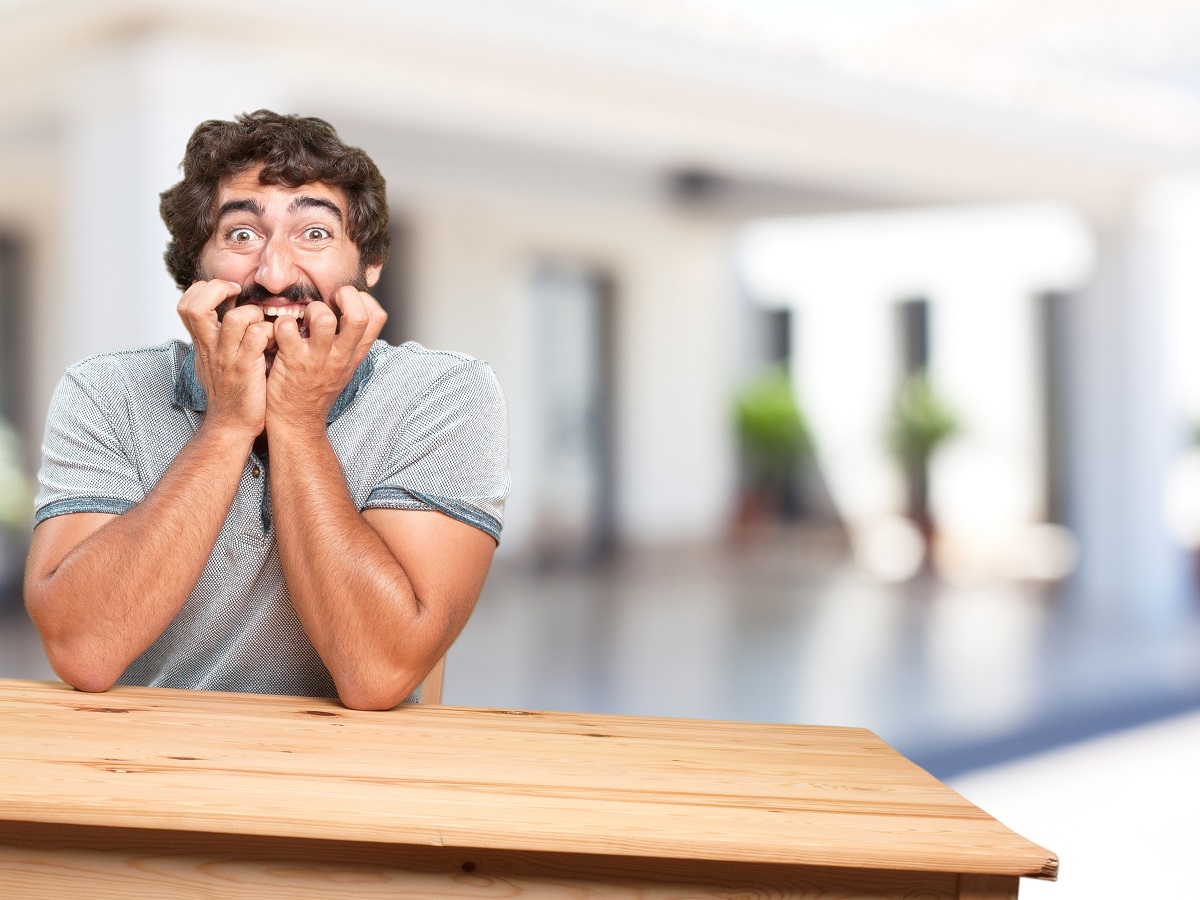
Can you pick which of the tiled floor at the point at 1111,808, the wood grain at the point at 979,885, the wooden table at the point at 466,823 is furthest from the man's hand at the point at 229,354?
the tiled floor at the point at 1111,808

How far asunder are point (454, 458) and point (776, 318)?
1234cm

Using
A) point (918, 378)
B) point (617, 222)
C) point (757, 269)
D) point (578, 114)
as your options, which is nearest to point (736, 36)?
point (578, 114)

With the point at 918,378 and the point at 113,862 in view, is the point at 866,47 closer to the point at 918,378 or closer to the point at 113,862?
the point at 113,862

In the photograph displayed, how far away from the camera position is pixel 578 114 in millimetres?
5426

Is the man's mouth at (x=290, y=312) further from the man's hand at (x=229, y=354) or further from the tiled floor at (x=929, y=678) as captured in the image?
the tiled floor at (x=929, y=678)

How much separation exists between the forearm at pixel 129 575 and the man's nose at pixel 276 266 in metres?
0.23

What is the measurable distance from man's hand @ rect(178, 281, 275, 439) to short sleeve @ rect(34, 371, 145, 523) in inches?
6.6

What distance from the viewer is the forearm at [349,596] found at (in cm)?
149

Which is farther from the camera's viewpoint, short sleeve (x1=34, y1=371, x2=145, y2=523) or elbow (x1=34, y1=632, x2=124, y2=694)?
short sleeve (x1=34, y1=371, x2=145, y2=523)

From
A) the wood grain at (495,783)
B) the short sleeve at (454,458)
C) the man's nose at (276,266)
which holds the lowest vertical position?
the wood grain at (495,783)

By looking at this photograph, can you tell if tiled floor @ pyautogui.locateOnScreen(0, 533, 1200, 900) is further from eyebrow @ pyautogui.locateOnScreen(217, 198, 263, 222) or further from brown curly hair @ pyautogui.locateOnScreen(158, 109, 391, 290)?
eyebrow @ pyautogui.locateOnScreen(217, 198, 263, 222)

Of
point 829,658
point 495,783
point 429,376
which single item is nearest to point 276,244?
point 429,376

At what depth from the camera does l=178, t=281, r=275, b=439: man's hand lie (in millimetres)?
1572

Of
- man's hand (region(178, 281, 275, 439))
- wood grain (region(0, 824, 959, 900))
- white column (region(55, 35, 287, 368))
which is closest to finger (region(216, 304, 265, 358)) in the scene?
man's hand (region(178, 281, 275, 439))
